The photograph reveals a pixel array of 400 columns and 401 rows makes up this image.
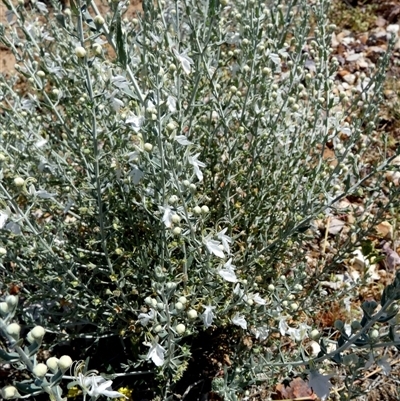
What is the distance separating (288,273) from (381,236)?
0.74m

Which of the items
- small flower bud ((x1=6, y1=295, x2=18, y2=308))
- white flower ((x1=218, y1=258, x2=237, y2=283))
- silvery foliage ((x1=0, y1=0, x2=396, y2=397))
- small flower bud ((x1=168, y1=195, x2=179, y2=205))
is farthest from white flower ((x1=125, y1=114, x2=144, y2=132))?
small flower bud ((x1=6, y1=295, x2=18, y2=308))

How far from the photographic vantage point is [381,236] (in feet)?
10.8

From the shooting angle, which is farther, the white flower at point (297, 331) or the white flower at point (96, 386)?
the white flower at point (297, 331)

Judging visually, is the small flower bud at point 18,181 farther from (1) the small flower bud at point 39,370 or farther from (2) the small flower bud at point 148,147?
(1) the small flower bud at point 39,370

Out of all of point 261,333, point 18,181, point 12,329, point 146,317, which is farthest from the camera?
point 261,333

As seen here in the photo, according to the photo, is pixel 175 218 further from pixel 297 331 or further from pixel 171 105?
pixel 297 331

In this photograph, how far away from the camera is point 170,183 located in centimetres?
198

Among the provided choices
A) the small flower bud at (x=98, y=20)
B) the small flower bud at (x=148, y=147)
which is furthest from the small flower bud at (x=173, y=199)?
the small flower bud at (x=98, y=20)

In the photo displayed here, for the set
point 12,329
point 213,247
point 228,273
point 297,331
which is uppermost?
point 12,329

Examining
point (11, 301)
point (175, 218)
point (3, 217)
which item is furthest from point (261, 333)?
point (11, 301)

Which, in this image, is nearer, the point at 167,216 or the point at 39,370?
the point at 39,370

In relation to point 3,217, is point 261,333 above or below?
below

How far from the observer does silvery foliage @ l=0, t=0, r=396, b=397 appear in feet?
6.21

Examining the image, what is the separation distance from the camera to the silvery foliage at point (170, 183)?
1.89m
